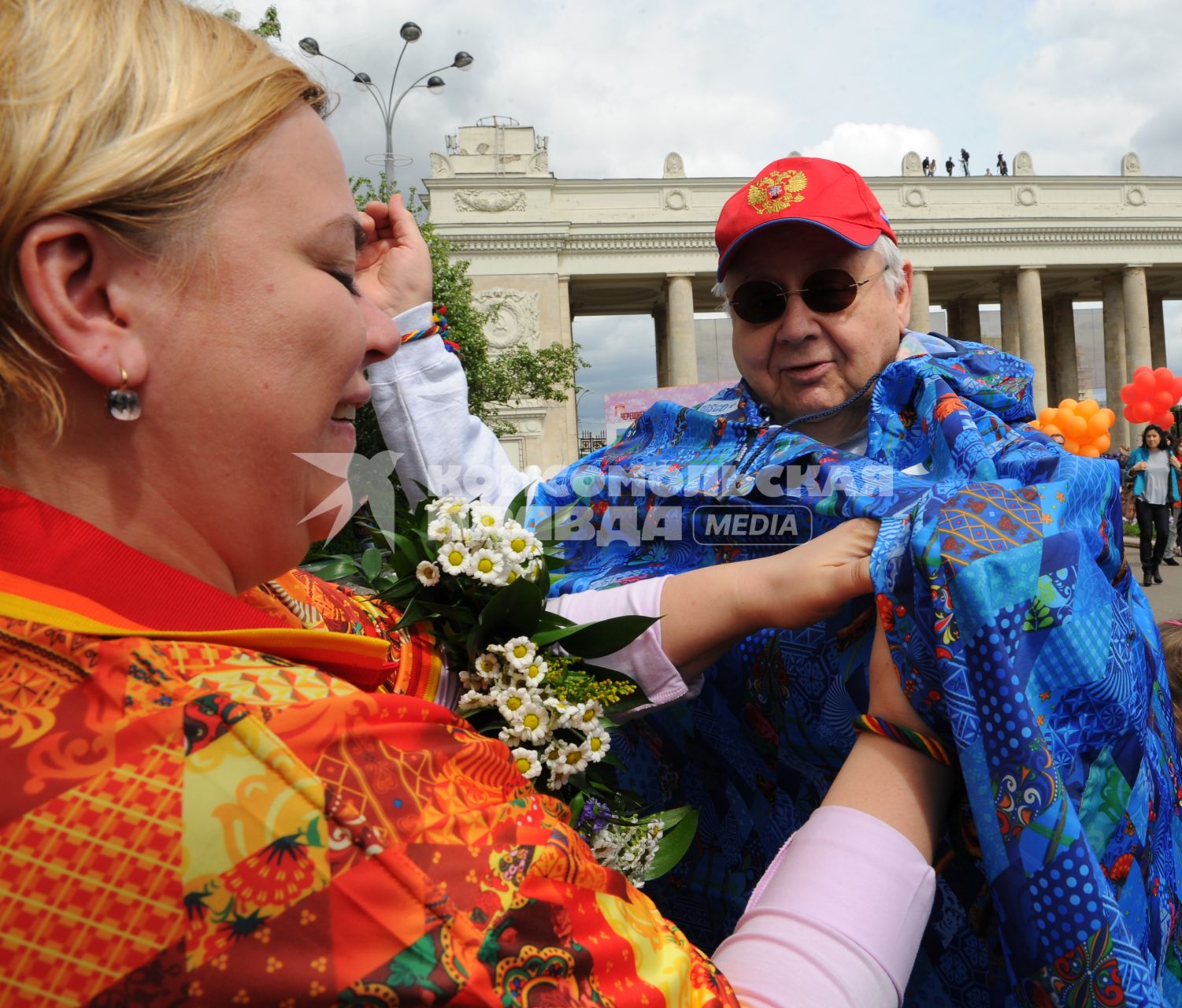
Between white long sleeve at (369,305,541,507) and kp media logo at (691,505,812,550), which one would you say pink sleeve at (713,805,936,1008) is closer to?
kp media logo at (691,505,812,550)

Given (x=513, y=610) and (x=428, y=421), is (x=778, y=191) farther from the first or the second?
(x=513, y=610)

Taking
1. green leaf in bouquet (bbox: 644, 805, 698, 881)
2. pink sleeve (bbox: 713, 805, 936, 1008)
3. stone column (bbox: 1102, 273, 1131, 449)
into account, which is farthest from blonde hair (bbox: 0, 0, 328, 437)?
stone column (bbox: 1102, 273, 1131, 449)

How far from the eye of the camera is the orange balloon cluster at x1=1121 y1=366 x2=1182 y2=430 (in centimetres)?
1573

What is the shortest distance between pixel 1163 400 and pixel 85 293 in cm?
1840

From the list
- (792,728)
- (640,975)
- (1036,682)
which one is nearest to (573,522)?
(792,728)

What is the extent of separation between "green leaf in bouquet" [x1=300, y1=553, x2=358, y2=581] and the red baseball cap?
1.15m

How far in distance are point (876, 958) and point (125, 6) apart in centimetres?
120

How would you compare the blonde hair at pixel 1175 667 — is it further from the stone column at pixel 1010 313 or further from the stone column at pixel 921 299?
the stone column at pixel 1010 313

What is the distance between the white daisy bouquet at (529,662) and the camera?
140 cm

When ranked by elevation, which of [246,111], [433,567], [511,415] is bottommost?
[433,567]

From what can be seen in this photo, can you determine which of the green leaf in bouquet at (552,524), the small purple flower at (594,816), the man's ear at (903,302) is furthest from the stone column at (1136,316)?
the small purple flower at (594,816)

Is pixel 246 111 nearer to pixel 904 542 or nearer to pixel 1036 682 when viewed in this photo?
pixel 904 542

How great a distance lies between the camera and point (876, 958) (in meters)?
0.99

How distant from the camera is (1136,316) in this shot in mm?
38719
